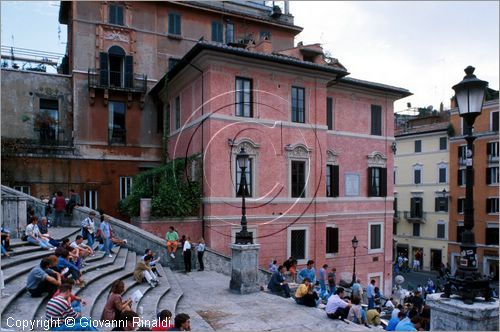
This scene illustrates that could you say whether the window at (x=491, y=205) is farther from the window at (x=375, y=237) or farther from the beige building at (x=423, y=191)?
the window at (x=375, y=237)

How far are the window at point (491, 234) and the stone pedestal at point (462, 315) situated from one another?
3611 cm

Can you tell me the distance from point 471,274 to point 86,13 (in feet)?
82.9

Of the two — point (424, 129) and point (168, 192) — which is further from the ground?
point (424, 129)

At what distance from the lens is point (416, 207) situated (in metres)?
43.9

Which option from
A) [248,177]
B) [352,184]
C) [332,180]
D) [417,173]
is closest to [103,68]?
[248,177]

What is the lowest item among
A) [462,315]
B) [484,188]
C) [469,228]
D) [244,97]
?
[462,315]

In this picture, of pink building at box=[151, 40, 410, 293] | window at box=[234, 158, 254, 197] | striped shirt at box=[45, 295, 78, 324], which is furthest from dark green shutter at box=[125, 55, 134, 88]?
striped shirt at box=[45, 295, 78, 324]

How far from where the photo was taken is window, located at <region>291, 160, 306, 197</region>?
2106cm

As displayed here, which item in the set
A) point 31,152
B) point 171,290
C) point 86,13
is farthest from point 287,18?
point 171,290

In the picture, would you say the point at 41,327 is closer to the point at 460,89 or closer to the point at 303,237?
the point at 460,89

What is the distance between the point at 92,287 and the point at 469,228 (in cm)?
897

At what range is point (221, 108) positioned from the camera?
62.0 feet

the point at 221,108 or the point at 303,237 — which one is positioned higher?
the point at 221,108

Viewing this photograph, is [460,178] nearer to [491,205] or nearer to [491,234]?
[491,205]
